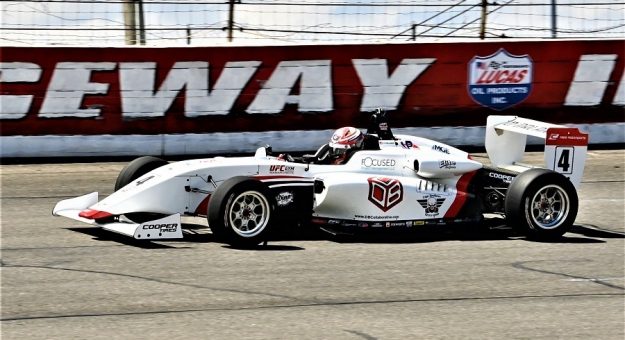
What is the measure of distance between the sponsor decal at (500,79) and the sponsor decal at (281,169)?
7122mm

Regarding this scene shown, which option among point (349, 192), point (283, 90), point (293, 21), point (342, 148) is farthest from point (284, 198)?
point (293, 21)

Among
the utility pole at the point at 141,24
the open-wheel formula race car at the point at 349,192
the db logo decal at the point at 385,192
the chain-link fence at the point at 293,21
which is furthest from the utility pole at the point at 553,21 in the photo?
the db logo decal at the point at 385,192

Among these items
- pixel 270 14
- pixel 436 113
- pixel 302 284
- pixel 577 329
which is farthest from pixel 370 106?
pixel 577 329

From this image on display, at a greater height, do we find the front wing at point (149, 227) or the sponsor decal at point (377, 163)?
the sponsor decal at point (377, 163)

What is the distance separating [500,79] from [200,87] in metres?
4.50

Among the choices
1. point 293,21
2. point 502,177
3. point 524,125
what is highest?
point 293,21

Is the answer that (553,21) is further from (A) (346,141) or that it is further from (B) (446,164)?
(A) (346,141)

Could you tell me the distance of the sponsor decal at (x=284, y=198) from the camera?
10.6 m

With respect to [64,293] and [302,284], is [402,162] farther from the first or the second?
[64,293]

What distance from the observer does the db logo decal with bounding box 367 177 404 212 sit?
10898mm

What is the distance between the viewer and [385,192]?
35.9 ft

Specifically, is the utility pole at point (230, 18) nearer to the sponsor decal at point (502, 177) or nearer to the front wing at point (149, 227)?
the sponsor decal at point (502, 177)

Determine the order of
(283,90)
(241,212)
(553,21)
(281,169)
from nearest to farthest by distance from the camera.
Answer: (241,212)
(281,169)
(283,90)
(553,21)

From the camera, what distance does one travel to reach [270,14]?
57.9 ft
